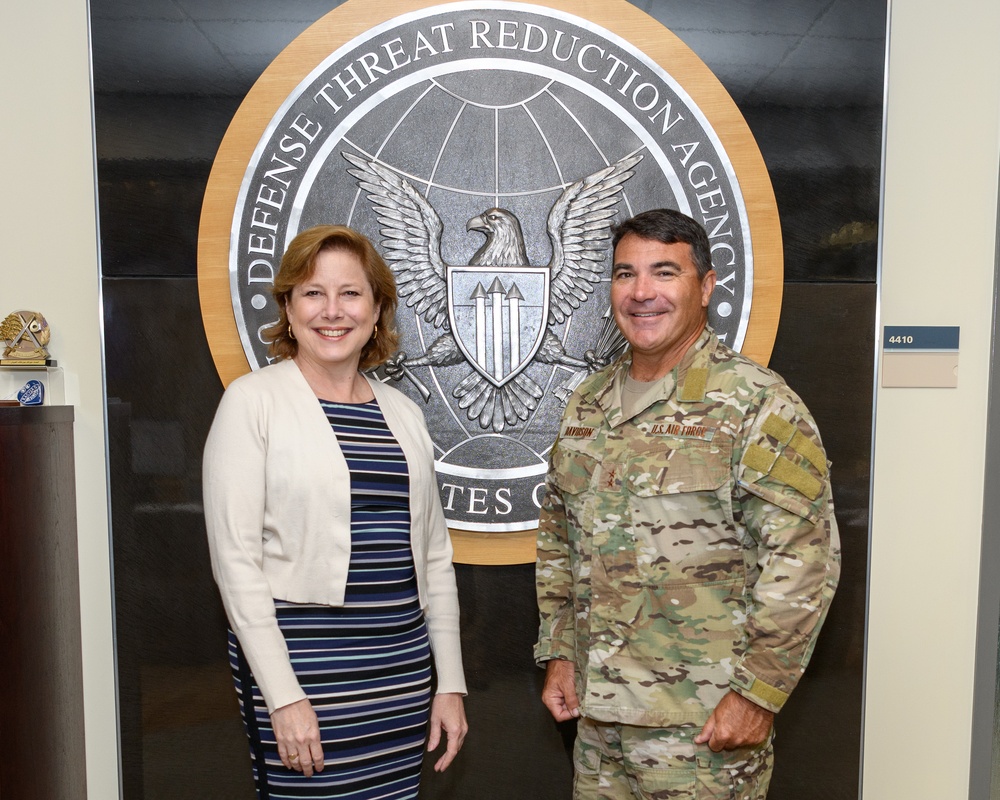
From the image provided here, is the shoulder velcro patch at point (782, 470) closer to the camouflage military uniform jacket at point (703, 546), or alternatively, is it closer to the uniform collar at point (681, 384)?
the camouflage military uniform jacket at point (703, 546)

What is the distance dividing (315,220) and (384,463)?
0.74 m

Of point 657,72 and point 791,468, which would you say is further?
point 657,72

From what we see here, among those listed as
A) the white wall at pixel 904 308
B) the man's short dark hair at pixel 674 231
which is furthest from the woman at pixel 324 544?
the white wall at pixel 904 308

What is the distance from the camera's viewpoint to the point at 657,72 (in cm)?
188

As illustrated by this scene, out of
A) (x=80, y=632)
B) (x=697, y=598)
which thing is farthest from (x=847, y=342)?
(x=80, y=632)

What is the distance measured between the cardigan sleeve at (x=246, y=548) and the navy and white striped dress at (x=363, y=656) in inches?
2.3

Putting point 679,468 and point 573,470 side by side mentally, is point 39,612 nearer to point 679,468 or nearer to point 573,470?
point 573,470

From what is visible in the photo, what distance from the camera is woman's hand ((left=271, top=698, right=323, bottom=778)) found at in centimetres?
131

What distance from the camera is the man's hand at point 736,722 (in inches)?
53.9

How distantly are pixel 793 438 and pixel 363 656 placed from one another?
0.87 metres

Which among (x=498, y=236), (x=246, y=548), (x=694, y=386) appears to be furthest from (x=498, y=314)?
(x=246, y=548)

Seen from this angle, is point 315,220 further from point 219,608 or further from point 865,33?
point 865,33

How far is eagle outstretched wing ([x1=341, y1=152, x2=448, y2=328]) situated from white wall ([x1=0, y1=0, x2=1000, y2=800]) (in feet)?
2.27

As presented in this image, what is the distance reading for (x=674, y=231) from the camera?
1460 millimetres
